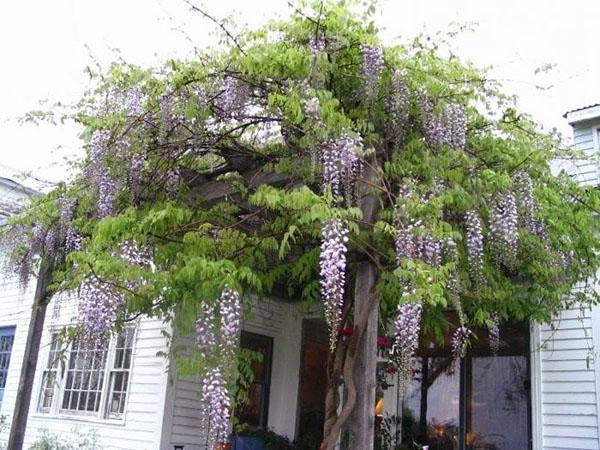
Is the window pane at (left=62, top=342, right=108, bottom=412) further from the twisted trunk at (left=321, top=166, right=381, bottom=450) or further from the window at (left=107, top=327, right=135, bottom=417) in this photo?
the twisted trunk at (left=321, top=166, right=381, bottom=450)

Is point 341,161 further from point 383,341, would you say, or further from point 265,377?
point 265,377

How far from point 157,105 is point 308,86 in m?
1.43

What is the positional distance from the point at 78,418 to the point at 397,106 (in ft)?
22.4

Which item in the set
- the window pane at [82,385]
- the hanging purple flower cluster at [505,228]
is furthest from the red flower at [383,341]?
the window pane at [82,385]

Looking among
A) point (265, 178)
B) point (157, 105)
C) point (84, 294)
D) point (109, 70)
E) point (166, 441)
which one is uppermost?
point (109, 70)

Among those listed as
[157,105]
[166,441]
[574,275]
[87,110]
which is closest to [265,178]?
[157,105]

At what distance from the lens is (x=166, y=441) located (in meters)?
7.70

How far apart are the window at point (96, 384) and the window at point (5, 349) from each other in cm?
227

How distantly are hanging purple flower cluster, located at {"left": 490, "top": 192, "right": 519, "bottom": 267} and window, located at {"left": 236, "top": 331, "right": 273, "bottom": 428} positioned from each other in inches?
171

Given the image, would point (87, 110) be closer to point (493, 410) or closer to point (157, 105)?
point (157, 105)

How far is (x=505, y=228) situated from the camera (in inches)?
201

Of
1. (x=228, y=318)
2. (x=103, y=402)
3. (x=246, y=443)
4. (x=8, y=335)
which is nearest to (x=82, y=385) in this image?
(x=103, y=402)

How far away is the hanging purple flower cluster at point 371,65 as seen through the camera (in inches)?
179

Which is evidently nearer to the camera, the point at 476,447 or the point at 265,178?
the point at 265,178
